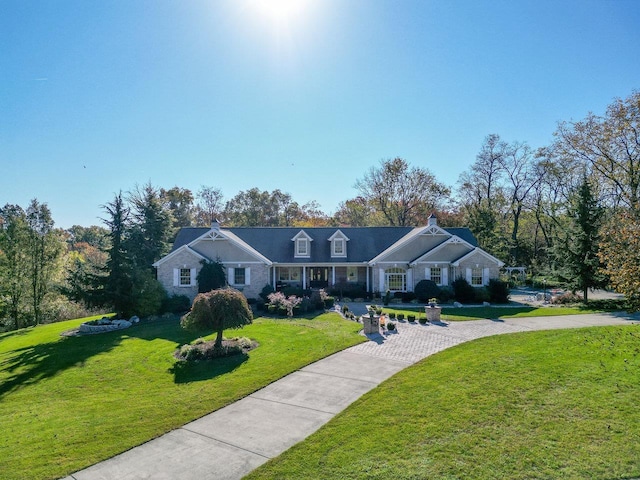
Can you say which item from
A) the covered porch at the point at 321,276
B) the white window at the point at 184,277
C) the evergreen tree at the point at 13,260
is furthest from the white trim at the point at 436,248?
the evergreen tree at the point at 13,260

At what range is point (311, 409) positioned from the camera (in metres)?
9.14

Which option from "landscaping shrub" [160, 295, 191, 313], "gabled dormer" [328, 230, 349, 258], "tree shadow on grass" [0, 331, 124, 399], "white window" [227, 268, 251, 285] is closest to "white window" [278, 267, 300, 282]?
"white window" [227, 268, 251, 285]

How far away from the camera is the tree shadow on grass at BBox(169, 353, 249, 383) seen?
479 inches

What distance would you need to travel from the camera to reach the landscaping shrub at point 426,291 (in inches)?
1038

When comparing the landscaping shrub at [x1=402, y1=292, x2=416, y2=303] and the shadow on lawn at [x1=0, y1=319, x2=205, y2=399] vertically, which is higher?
the landscaping shrub at [x1=402, y1=292, x2=416, y2=303]

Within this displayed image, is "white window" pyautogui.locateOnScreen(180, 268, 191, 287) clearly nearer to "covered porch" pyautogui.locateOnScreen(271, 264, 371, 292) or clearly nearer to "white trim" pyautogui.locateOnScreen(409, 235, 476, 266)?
"covered porch" pyautogui.locateOnScreen(271, 264, 371, 292)

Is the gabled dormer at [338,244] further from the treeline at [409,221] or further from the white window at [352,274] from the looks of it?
the treeline at [409,221]

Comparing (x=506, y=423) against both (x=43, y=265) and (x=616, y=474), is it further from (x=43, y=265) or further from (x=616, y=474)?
(x=43, y=265)

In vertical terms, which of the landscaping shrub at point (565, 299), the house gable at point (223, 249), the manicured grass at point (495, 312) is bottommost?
the manicured grass at point (495, 312)

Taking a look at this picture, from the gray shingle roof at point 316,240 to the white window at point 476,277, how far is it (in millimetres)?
4805

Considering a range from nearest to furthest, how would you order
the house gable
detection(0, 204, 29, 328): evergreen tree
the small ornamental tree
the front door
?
1. the small ornamental tree
2. detection(0, 204, 29, 328): evergreen tree
3. the house gable
4. the front door

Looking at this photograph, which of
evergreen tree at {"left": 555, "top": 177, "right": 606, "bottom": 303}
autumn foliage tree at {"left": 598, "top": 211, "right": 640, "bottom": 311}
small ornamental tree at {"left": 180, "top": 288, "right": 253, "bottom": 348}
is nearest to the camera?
autumn foliage tree at {"left": 598, "top": 211, "right": 640, "bottom": 311}

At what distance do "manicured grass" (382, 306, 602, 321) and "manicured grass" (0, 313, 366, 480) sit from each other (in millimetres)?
5852

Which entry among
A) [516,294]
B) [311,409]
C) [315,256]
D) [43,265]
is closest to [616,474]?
[311,409]
